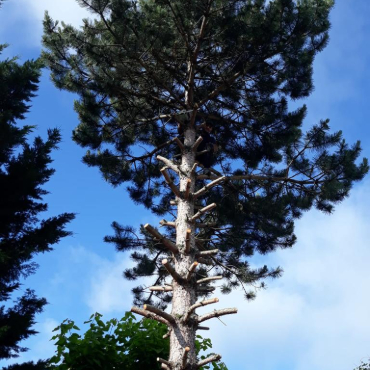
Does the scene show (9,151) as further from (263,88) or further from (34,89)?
(263,88)

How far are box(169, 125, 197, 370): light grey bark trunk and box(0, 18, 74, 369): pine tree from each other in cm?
169

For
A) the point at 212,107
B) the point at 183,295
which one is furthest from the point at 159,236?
the point at 212,107

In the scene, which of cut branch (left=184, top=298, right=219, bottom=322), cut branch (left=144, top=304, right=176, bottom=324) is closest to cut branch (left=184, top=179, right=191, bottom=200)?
cut branch (left=184, top=298, right=219, bottom=322)

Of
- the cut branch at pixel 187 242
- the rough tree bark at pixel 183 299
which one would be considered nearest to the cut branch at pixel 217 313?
the rough tree bark at pixel 183 299

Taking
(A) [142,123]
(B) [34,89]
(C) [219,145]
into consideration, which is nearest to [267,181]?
(C) [219,145]

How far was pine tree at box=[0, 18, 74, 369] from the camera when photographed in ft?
17.7

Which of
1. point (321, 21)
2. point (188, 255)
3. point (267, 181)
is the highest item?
point (321, 21)

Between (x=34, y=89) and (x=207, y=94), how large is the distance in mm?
4163

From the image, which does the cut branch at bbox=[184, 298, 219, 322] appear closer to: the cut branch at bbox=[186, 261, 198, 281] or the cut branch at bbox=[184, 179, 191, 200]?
the cut branch at bbox=[186, 261, 198, 281]

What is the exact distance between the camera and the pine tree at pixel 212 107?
900 cm

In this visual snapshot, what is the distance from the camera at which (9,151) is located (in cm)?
633

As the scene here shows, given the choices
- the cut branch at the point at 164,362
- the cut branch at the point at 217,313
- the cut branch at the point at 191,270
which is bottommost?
the cut branch at the point at 164,362

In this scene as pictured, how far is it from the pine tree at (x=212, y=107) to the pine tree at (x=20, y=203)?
8.35 ft

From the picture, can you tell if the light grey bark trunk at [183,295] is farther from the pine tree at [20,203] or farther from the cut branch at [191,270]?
the pine tree at [20,203]
